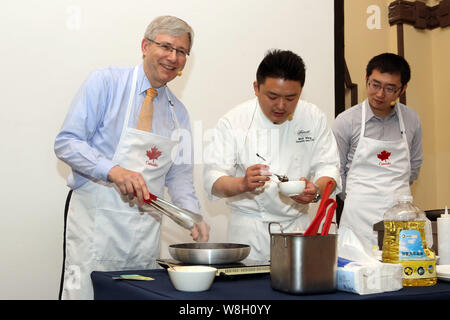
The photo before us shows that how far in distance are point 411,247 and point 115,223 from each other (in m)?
1.12

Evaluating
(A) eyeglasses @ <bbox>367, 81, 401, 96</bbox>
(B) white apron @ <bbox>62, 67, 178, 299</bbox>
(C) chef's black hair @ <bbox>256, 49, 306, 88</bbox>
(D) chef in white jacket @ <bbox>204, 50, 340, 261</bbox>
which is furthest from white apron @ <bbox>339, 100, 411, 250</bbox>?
(B) white apron @ <bbox>62, 67, 178, 299</bbox>

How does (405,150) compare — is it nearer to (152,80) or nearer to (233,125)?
(233,125)

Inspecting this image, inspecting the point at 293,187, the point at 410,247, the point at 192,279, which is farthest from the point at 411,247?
the point at 192,279

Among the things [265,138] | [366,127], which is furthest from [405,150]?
[265,138]

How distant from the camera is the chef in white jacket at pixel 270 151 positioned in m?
2.00

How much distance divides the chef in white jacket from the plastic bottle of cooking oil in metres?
0.52

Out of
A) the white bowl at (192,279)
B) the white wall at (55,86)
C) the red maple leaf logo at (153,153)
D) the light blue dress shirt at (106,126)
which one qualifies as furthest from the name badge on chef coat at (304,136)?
the white bowl at (192,279)

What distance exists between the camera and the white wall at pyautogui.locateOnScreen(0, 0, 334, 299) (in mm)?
2264

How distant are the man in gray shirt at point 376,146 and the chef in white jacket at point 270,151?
692 mm

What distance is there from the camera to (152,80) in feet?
6.93

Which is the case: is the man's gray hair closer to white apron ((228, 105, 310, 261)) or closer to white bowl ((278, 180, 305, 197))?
white apron ((228, 105, 310, 261))

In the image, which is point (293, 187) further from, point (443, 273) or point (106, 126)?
point (106, 126)

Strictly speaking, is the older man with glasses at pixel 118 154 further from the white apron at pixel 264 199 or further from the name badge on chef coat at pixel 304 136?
the name badge on chef coat at pixel 304 136

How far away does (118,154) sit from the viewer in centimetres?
199
